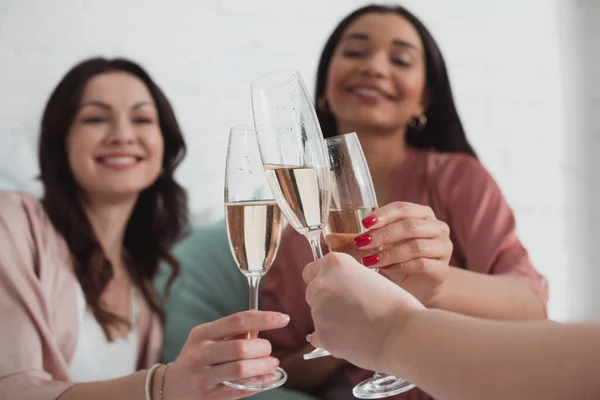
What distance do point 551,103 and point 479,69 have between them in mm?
336

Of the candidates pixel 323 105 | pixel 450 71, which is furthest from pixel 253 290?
pixel 450 71

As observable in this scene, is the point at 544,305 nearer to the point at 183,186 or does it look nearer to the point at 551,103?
the point at 183,186

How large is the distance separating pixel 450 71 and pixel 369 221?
4.78ft

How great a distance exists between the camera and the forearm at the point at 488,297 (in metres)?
1.20

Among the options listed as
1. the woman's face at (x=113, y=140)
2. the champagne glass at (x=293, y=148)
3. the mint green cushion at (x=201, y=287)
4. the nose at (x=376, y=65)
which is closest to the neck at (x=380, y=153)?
the nose at (x=376, y=65)

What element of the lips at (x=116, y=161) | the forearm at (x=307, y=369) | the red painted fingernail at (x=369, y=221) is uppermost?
the lips at (x=116, y=161)

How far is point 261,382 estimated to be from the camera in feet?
2.75

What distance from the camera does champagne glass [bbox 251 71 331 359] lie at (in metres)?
0.74

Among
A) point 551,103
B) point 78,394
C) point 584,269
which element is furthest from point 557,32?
point 78,394

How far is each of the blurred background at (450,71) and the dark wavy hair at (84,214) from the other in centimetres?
6

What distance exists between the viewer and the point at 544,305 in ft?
4.57

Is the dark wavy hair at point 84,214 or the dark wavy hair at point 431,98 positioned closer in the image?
the dark wavy hair at point 84,214

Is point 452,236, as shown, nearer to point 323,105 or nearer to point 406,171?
point 406,171

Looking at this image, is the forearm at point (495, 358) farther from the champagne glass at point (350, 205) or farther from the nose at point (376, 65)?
the nose at point (376, 65)
